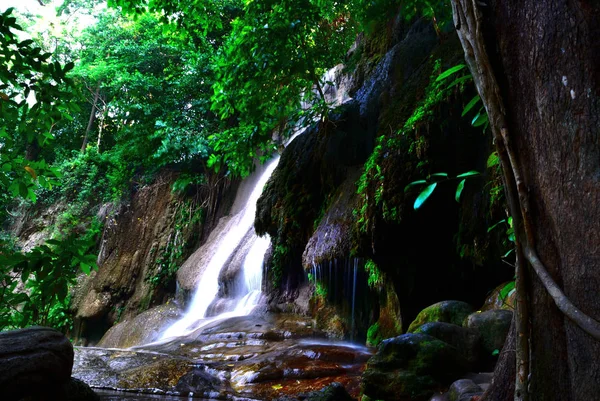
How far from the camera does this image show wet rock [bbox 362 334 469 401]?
15.4 ft

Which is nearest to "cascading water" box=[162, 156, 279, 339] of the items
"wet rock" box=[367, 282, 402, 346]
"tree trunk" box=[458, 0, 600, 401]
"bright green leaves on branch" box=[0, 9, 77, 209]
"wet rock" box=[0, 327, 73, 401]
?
"wet rock" box=[367, 282, 402, 346]

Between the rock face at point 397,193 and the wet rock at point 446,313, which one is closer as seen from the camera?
the wet rock at point 446,313

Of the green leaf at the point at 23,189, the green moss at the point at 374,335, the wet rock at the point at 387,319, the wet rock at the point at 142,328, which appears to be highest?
the green leaf at the point at 23,189

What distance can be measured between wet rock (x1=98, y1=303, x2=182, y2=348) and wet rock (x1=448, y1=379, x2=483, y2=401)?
33.0 ft

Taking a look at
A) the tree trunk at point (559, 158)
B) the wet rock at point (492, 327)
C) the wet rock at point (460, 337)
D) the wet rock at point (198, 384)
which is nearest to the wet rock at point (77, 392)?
the wet rock at point (198, 384)

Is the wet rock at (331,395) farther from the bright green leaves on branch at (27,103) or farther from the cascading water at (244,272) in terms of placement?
the cascading water at (244,272)

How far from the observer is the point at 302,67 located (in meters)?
7.74

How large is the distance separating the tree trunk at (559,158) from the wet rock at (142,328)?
12226 millimetres

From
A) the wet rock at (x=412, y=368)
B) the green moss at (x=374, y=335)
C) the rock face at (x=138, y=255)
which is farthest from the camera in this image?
the rock face at (x=138, y=255)

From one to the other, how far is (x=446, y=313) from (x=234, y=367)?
118 inches

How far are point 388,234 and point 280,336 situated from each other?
9.58 feet

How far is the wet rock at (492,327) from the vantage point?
5.16 meters

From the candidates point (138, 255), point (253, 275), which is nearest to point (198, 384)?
point (253, 275)

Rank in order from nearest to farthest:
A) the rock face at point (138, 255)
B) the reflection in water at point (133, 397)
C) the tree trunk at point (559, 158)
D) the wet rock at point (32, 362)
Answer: the tree trunk at point (559, 158) → the wet rock at point (32, 362) → the reflection in water at point (133, 397) → the rock face at point (138, 255)
